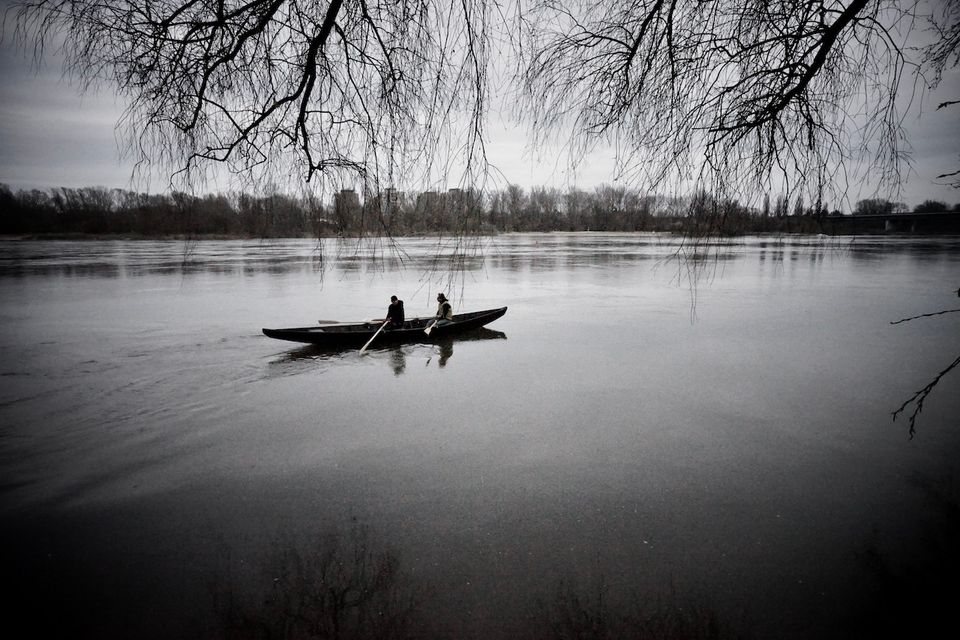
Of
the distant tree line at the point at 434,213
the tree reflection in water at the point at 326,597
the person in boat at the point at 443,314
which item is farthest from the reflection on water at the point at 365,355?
the distant tree line at the point at 434,213

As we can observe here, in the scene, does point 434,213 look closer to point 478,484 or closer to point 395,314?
point 478,484

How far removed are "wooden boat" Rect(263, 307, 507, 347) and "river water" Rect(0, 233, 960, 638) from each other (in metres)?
0.59

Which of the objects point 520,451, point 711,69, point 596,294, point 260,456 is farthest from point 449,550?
point 596,294

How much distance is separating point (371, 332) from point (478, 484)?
7.72m

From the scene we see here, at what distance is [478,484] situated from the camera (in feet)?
20.8

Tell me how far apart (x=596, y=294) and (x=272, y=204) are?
65.2 feet

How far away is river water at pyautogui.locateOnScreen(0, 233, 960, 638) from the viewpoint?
4.34 meters

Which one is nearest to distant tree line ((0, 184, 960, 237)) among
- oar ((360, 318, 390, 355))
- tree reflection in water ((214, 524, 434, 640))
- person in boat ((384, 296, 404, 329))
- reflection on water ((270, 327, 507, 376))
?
tree reflection in water ((214, 524, 434, 640))

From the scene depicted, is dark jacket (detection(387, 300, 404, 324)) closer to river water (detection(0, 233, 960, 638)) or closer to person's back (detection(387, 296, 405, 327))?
person's back (detection(387, 296, 405, 327))

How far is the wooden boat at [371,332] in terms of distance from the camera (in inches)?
493

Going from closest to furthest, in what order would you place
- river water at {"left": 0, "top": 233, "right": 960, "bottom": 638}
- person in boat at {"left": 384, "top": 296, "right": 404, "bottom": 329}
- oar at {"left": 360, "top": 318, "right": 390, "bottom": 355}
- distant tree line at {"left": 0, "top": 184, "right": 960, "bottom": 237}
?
distant tree line at {"left": 0, "top": 184, "right": 960, "bottom": 237} → river water at {"left": 0, "top": 233, "right": 960, "bottom": 638} → oar at {"left": 360, "top": 318, "right": 390, "bottom": 355} → person in boat at {"left": 384, "top": 296, "right": 404, "bottom": 329}

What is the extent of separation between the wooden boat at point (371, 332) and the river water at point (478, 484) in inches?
23.3

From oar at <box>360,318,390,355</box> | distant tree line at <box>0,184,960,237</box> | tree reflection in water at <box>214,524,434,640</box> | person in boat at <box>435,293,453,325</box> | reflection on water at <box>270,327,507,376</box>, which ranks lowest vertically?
tree reflection in water at <box>214,524,434,640</box>

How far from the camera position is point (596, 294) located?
22.0 metres
